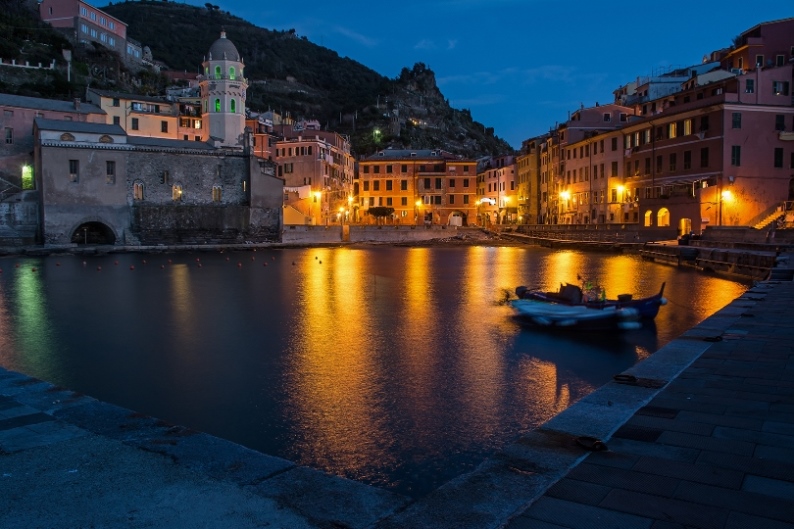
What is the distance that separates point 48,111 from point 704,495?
76644 mm

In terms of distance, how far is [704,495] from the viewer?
448 centimetres

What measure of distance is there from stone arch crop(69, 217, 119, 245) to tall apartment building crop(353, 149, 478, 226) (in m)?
41.5

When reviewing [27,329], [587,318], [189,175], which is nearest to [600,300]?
[587,318]

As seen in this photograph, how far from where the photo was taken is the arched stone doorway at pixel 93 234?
5981cm

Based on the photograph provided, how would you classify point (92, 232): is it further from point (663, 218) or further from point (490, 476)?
point (490, 476)

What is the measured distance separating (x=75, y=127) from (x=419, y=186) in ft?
158

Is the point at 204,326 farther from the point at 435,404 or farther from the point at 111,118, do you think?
the point at 111,118

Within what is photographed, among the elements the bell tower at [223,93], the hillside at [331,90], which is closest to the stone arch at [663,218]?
the bell tower at [223,93]

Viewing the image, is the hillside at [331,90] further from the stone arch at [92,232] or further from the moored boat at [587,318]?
the moored boat at [587,318]

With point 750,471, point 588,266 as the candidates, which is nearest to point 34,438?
point 750,471

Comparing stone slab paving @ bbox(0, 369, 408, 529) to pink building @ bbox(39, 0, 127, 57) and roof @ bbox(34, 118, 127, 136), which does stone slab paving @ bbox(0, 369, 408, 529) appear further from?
pink building @ bbox(39, 0, 127, 57)

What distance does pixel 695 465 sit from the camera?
16.6ft

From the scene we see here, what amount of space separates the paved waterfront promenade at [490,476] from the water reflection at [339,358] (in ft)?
6.53

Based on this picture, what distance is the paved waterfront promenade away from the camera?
4352mm
